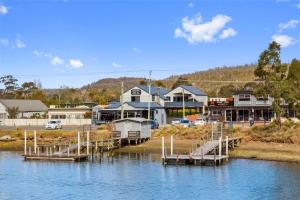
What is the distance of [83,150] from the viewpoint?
68.3 m

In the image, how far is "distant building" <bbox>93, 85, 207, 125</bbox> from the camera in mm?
101562

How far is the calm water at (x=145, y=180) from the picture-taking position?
41.7 m

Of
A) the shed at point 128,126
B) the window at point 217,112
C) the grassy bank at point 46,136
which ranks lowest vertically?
the grassy bank at point 46,136

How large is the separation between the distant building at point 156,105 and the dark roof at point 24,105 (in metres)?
24.5

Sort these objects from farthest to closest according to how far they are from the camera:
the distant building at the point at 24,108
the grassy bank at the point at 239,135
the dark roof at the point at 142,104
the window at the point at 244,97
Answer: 1. the distant building at the point at 24,108
2. the dark roof at the point at 142,104
3. the window at the point at 244,97
4. the grassy bank at the point at 239,135

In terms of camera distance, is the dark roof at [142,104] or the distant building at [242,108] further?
the dark roof at [142,104]

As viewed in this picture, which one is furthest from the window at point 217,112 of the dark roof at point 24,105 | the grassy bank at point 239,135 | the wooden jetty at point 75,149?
the dark roof at point 24,105

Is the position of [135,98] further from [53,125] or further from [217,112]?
[53,125]

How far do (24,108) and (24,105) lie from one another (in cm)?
168

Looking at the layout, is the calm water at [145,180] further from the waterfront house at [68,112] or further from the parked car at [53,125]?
the waterfront house at [68,112]

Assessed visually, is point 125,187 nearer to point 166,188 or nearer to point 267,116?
point 166,188

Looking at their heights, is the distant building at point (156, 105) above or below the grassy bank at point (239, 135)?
above

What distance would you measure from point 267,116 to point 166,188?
193ft

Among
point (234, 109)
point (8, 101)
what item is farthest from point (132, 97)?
point (8, 101)
